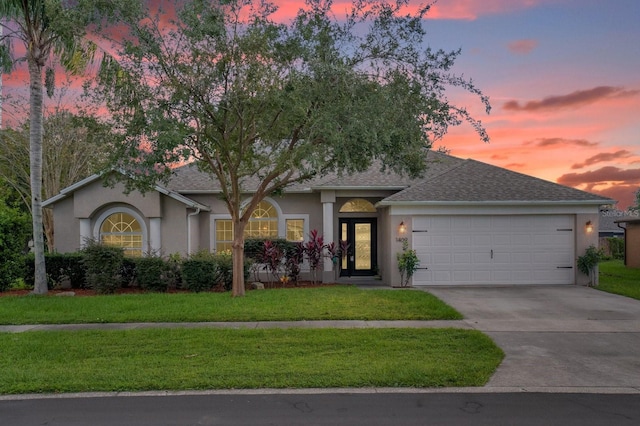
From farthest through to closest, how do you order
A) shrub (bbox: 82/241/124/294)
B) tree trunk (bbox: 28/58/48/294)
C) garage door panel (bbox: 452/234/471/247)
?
garage door panel (bbox: 452/234/471/247) < shrub (bbox: 82/241/124/294) < tree trunk (bbox: 28/58/48/294)

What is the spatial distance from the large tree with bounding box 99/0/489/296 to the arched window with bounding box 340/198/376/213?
6278mm

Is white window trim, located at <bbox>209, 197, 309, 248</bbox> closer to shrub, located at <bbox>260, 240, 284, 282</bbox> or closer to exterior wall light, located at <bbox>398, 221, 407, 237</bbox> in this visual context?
shrub, located at <bbox>260, 240, 284, 282</bbox>

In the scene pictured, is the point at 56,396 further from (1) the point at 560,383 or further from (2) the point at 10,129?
(2) the point at 10,129

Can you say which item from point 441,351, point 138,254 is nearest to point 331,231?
point 138,254

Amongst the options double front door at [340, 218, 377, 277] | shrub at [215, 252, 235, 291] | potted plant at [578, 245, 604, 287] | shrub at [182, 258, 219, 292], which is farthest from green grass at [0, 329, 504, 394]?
double front door at [340, 218, 377, 277]

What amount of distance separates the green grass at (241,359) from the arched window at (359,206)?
9335mm

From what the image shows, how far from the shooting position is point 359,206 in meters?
18.4

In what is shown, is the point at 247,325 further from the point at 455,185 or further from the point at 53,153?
the point at 53,153

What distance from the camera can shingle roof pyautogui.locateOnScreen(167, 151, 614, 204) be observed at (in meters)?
15.7

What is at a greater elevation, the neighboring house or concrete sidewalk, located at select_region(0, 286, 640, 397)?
the neighboring house

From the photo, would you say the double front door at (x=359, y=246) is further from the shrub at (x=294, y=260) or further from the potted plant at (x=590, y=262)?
the potted plant at (x=590, y=262)

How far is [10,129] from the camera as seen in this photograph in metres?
24.2

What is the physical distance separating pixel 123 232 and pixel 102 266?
281cm

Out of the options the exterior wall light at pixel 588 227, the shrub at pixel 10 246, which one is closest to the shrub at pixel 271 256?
the shrub at pixel 10 246
